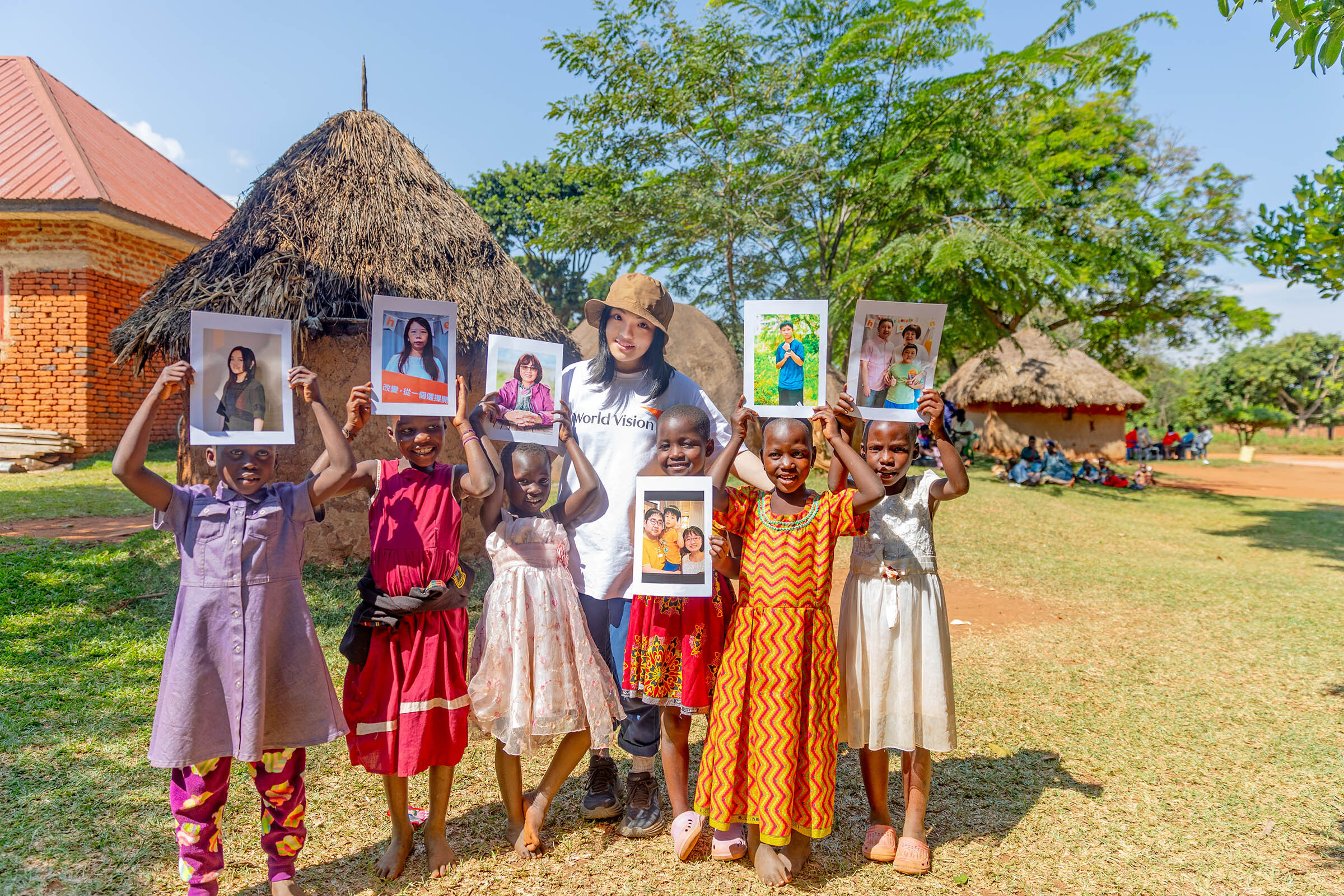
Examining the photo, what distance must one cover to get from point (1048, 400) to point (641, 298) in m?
18.4

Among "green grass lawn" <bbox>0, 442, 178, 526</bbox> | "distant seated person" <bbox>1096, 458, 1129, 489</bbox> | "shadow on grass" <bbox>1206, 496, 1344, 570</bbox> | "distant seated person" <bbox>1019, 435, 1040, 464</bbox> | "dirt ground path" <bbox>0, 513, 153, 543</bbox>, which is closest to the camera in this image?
"dirt ground path" <bbox>0, 513, 153, 543</bbox>

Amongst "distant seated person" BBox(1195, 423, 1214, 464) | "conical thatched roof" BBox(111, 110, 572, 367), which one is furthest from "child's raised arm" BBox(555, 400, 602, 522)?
"distant seated person" BBox(1195, 423, 1214, 464)

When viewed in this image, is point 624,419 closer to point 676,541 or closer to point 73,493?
point 676,541

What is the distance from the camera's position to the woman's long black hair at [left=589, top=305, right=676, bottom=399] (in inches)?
114

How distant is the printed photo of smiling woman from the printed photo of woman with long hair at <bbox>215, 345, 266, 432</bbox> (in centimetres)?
98

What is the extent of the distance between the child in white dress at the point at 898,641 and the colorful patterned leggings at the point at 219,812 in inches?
71.5

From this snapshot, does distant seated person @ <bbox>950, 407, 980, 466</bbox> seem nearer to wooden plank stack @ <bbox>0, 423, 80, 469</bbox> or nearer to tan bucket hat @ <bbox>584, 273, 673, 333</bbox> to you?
tan bucket hat @ <bbox>584, 273, 673, 333</bbox>

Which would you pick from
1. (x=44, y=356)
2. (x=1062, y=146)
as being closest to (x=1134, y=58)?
(x=1062, y=146)

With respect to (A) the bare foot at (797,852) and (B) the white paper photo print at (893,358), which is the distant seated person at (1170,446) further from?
(A) the bare foot at (797,852)

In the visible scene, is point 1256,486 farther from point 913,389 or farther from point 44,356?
point 44,356

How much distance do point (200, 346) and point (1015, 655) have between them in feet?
16.7

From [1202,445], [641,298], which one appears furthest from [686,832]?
[1202,445]

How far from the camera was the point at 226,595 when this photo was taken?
229 cm

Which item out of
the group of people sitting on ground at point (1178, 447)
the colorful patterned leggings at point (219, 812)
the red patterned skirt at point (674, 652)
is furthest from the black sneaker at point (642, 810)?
the group of people sitting on ground at point (1178, 447)
